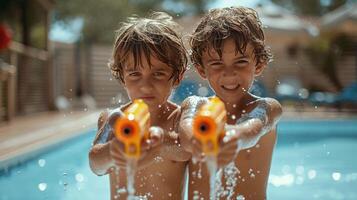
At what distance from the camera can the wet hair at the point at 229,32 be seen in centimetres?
224

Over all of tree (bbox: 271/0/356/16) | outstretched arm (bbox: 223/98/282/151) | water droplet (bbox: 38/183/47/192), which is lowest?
water droplet (bbox: 38/183/47/192)

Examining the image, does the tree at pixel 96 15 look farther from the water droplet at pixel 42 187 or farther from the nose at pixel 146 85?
the nose at pixel 146 85

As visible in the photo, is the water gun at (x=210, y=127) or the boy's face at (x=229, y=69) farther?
the boy's face at (x=229, y=69)

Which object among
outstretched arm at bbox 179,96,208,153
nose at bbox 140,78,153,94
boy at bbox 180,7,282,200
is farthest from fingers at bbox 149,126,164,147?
nose at bbox 140,78,153,94

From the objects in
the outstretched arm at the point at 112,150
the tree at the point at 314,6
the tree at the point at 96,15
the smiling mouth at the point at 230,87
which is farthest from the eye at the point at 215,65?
the tree at the point at 314,6

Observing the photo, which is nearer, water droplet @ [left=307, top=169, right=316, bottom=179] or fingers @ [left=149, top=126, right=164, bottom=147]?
fingers @ [left=149, top=126, right=164, bottom=147]

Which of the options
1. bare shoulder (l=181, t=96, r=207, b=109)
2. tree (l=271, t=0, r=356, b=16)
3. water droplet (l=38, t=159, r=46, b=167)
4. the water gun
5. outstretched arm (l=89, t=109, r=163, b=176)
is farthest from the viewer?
tree (l=271, t=0, r=356, b=16)

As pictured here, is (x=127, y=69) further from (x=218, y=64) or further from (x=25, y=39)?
(x=25, y=39)

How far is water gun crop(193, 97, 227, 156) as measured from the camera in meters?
1.48

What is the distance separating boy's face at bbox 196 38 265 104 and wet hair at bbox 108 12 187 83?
0.41ft

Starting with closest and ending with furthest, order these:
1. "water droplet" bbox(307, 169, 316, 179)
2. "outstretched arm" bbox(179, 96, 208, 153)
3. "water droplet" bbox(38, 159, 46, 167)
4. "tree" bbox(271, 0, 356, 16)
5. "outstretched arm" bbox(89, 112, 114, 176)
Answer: "outstretched arm" bbox(179, 96, 208, 153), "outstretched arm" bbox(89, 112, 114, 176), "water droplet" bbox(38, 159, 46, 167), "water droplet" bbox(307, 169, 316, 179), "tree" bbox(271, 0, 356, 16)

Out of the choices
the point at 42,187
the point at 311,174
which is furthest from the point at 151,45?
the point at 311,174

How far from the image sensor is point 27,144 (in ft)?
19.9

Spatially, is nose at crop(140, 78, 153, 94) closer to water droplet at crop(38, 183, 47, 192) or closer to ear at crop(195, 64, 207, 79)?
ear at crop(195, 64, 207, 79)
